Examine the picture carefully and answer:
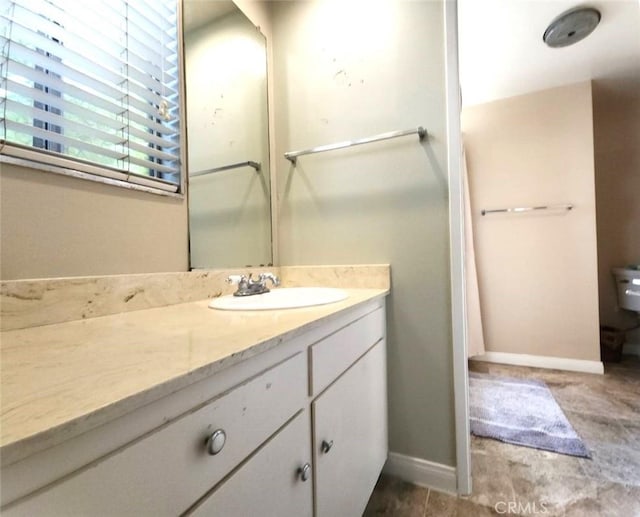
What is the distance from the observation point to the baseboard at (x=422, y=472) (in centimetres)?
108

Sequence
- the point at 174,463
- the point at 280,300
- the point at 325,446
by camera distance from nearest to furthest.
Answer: the point at 174,463 → the point at 325,446 → the point at 280,300

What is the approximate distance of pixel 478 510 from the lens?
3.28 ft

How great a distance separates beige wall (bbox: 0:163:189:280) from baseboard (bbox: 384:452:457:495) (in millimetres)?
1120

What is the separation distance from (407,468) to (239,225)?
1192 mm

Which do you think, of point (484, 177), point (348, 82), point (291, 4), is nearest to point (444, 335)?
point (348, 82)

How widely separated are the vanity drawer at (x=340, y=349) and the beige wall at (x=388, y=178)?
0.24m

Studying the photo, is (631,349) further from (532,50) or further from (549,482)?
(532,50)

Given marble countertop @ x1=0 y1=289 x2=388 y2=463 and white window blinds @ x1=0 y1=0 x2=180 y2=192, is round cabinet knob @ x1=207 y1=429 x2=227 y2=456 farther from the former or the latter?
white window blinds @ x1=0 y1=0 x2=180 y2=192

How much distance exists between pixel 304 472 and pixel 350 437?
0.84 feet

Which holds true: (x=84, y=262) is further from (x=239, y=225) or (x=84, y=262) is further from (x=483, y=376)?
(x=483, y=376)

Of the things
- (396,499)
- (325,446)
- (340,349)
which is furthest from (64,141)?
(396,499)

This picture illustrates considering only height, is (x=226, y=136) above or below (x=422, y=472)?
above

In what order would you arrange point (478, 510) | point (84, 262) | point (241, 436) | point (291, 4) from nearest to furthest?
1. point (241, 436)
2. point (84, 262)
3. point (478, 510)
4. point (291, 4)

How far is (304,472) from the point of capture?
1.88ft
